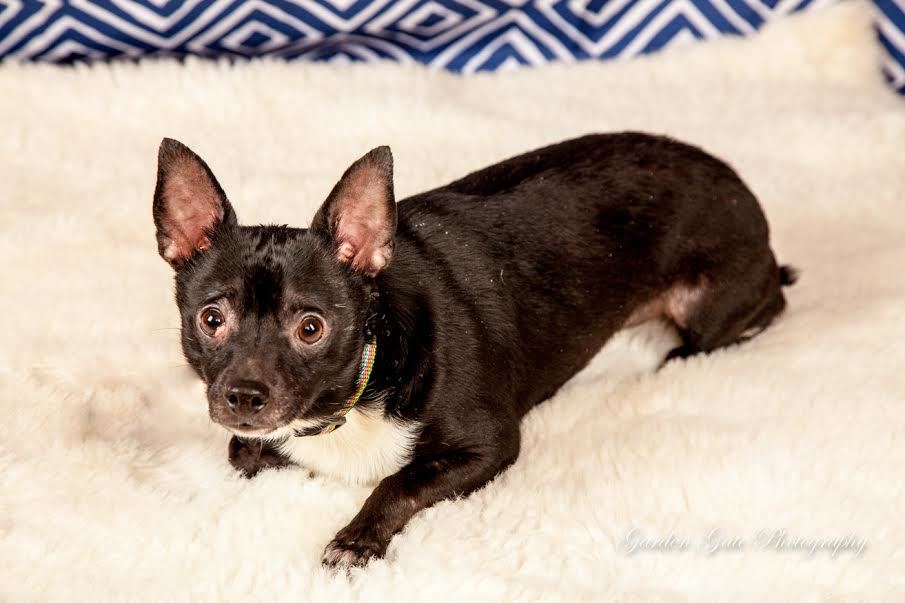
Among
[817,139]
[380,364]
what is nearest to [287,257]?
[380,364]

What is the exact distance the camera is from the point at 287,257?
2.58 m

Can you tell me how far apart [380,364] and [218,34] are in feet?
8.29

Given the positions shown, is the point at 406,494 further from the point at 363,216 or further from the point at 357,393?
the point at 363,216

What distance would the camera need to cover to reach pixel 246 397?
95.9 inches

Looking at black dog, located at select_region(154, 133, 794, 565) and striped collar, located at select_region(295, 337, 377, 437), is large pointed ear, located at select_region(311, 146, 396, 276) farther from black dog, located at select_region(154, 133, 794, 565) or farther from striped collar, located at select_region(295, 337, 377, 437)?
striped collar, located at select_region(295, 337, 377, 437)

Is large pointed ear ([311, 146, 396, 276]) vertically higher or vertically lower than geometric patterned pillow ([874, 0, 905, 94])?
higher

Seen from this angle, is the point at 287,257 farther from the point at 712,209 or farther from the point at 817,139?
the point at 817,139

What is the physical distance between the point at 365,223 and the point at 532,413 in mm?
967

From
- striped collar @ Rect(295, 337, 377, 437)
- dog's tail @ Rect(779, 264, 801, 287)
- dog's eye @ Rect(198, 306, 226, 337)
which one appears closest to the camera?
dog's eye @ Rect(198, 306, 226, 337)

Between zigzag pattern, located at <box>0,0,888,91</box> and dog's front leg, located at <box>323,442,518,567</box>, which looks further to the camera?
zigzag pattern, located at <box>0,0,888,91</box>

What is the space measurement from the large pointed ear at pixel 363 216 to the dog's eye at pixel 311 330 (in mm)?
Result: 198

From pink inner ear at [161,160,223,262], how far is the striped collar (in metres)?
0.51

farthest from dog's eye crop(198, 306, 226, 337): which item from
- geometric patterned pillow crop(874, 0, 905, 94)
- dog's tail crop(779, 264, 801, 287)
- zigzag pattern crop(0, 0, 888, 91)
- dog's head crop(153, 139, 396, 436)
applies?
geometric patterned pillow crop(874, 0, 905, 94)

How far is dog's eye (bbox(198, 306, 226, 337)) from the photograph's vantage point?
2.56 meters
